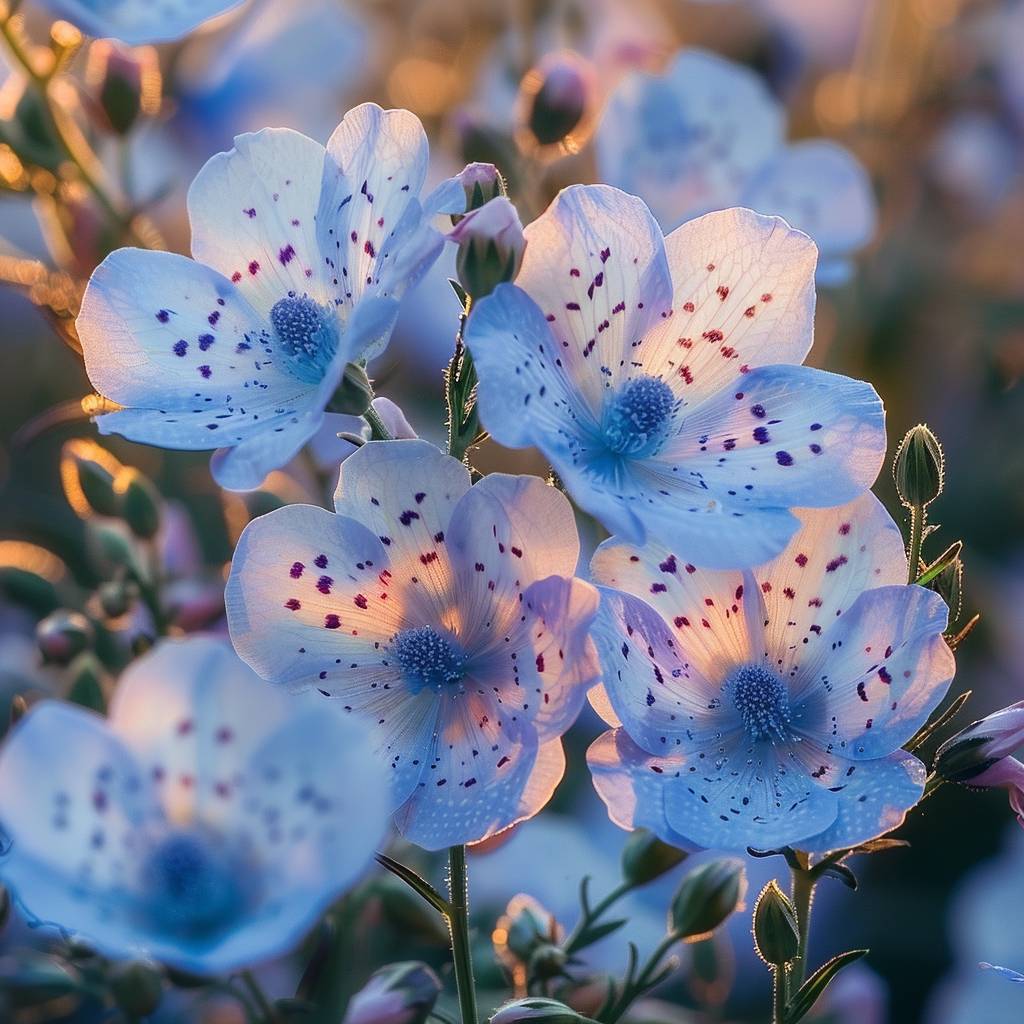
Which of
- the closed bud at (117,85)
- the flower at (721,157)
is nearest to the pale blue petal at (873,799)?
the flower at (721,157)

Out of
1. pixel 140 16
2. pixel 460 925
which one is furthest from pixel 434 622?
pixel 140 16

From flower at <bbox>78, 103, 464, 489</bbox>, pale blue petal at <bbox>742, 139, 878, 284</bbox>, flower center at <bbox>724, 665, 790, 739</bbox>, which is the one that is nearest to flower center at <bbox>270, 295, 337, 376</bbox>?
flower at <bbox>78, 103, 464, 489</bbox>

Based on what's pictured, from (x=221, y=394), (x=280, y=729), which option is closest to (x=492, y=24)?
(x=221, y=394)

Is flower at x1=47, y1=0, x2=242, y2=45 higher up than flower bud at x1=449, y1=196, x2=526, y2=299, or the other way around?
flower at x1=47, y1=0, x2=242, y2=45

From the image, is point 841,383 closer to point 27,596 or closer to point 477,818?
point 477,818

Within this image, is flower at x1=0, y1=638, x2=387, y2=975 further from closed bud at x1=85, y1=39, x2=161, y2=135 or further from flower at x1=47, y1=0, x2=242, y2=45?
closed bud at x1=85, y1=39, x2=161, y2=135

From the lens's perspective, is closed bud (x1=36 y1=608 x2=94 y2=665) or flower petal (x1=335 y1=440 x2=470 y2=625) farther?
closed bud (x1=36 y1=608 x2=94 y2=665)

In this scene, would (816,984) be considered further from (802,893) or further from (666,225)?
(666,225)
